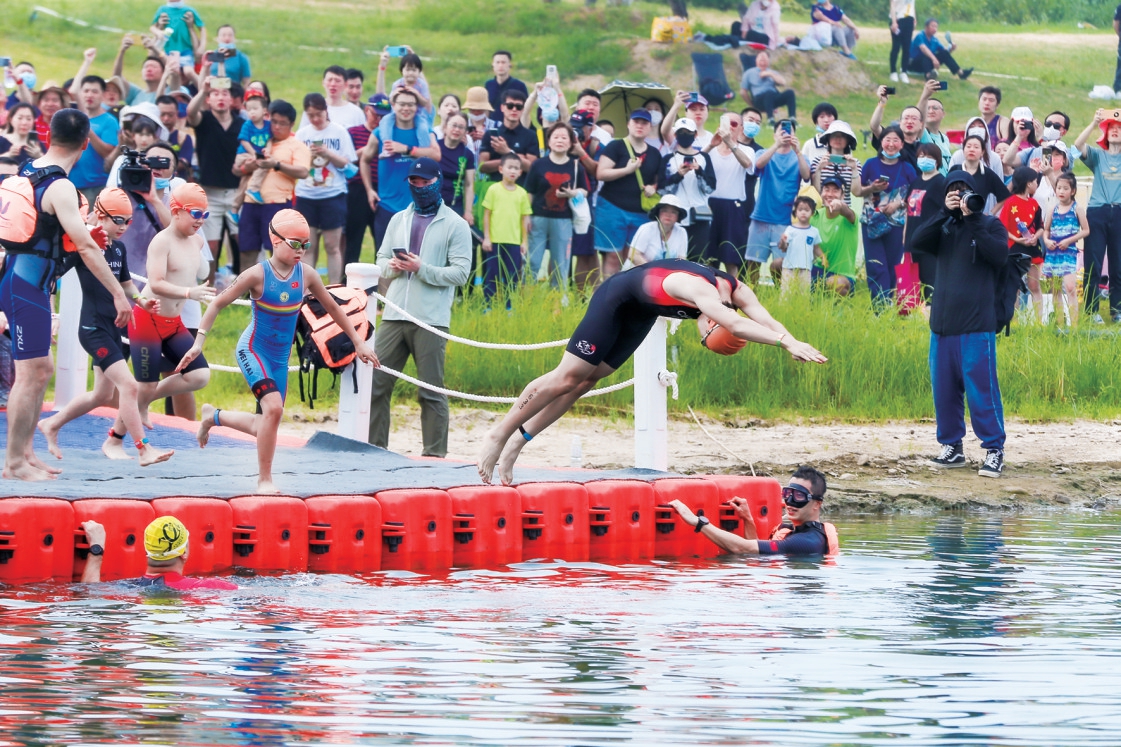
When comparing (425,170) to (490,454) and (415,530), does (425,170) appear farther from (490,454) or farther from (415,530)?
(415,530)

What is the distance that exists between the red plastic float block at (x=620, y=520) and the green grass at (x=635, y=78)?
477 cm

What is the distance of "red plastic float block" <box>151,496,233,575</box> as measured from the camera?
9.05 meters

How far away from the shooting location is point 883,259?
17703 millimetres

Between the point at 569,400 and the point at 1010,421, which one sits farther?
the point at 1010,421

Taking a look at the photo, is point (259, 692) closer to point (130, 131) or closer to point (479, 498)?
point (479, 498)

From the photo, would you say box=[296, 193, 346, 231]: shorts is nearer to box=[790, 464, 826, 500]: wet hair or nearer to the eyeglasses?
the eyeglasses

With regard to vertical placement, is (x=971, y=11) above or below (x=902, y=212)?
above

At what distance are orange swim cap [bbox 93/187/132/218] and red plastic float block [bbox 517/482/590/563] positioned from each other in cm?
320

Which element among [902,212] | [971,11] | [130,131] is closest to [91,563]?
[130,131]

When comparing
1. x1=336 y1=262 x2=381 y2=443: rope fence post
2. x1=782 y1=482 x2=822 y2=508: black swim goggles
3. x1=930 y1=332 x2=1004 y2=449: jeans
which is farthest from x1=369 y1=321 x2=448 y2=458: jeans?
x1=930 y1=332 x2=1004 y2=449: jeans

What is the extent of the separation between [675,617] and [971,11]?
4331cm

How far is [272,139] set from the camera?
15.7m

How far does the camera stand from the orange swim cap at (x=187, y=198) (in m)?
10.8

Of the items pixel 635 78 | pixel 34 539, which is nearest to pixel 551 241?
pixel 34 539
